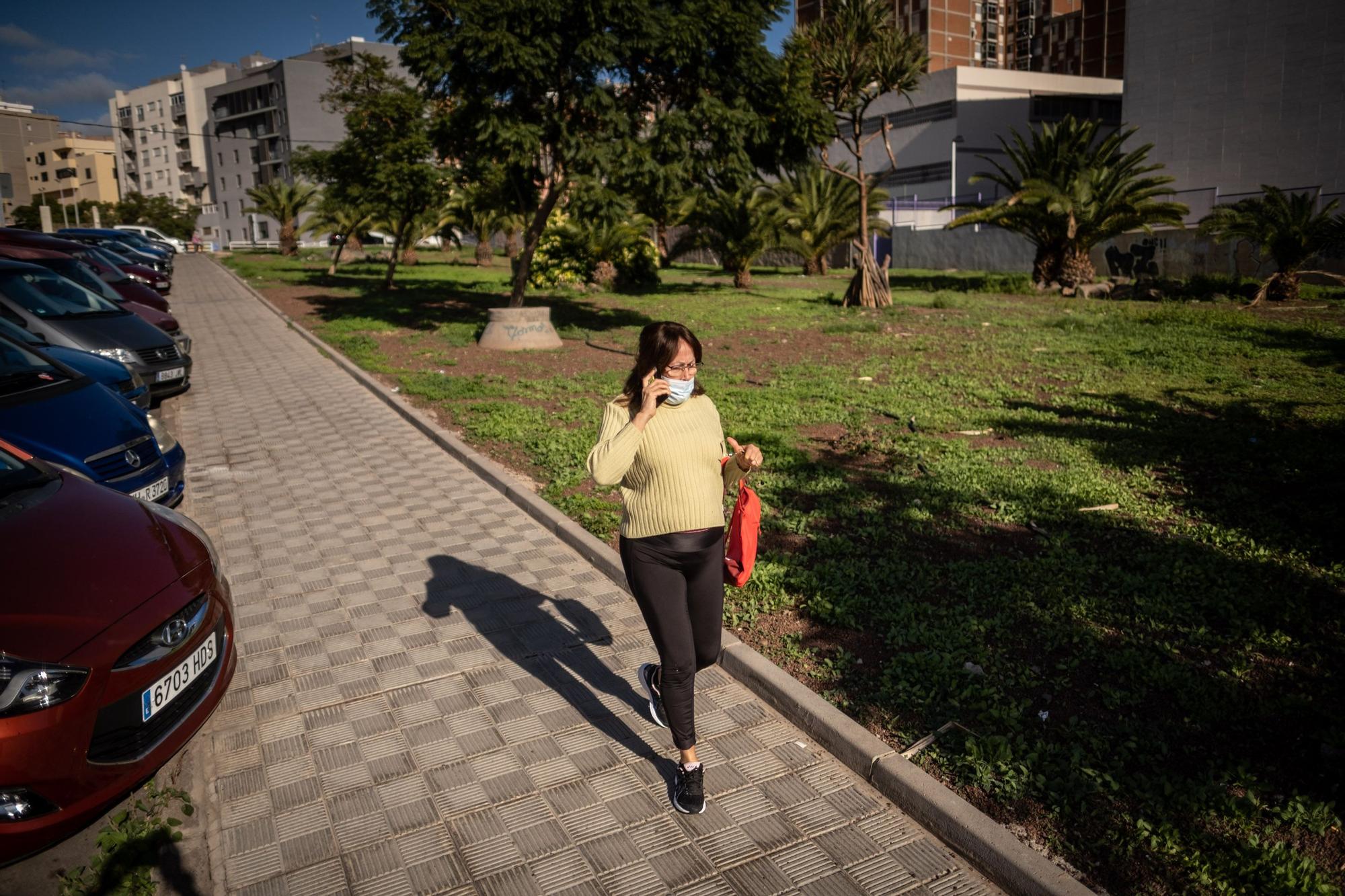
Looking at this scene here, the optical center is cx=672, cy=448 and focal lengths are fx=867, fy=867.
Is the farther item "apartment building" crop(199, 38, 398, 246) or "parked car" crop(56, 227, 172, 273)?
"apartment building" crop(199, 38, 398, 246)

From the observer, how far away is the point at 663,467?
332cm

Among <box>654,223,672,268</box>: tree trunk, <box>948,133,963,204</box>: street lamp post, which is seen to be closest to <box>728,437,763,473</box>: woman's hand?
<box>654,223,672,268</box>: tree trunk

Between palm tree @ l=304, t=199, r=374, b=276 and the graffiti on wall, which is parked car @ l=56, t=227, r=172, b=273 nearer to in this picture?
palm tree @ l=304, t=199, r=374, b=276

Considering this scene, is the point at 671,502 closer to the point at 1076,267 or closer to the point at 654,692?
the point at 654,692

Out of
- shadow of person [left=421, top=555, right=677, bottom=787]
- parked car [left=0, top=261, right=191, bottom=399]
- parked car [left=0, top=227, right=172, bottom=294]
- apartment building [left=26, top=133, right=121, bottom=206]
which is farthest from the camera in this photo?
apartment building [left=26, top=133, right=121, bottom=206]

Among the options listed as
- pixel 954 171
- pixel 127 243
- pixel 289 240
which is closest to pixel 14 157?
pixel 289 240

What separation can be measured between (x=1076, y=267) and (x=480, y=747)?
2261 cm

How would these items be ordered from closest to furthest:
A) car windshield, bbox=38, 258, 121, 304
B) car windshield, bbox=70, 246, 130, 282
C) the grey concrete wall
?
car windshield, bbox=38, 258, 121, 304
car windshield, bbox=70, 246, 130, 282
the grey concrete wall

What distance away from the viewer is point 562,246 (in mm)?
23141

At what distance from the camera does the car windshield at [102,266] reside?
15.9m

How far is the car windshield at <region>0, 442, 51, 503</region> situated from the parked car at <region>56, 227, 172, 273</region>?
87.0 feet

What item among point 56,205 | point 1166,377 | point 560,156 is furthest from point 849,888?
point 56,205

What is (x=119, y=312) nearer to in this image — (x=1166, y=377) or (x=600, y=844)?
(x=600, y=844)

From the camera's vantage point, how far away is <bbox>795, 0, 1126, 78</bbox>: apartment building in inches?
2874
